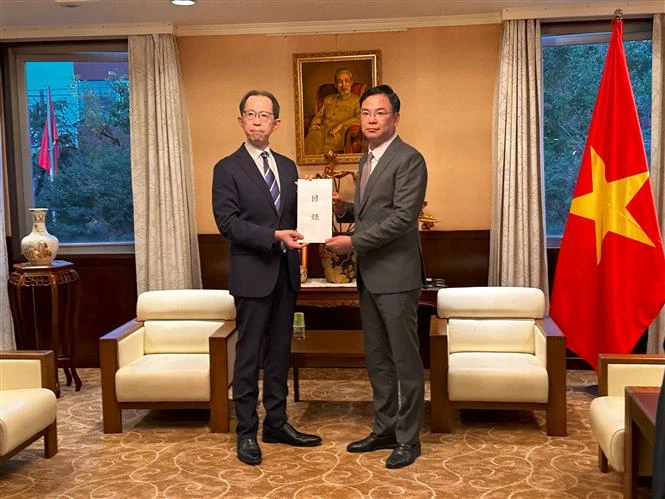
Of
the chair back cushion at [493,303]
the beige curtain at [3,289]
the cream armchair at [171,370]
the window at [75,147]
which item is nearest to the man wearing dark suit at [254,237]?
the cream armchair at [171,370]

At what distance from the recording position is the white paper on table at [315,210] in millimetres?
3766

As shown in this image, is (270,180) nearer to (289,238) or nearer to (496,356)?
(289,238)

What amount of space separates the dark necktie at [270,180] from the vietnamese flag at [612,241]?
84.4 inches

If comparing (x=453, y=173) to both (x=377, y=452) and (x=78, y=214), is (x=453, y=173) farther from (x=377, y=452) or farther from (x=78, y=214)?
(x=78, y=214)

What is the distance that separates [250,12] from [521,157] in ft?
7.27

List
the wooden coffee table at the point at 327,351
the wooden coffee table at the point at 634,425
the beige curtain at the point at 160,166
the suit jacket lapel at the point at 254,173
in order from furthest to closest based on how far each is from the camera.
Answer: the beige curtain at the point at 160,166
the wooden coffee table at the point at 327,351
the suit jacket lapel at the point at 254,173
the wooden coffee table at the point at 634,425

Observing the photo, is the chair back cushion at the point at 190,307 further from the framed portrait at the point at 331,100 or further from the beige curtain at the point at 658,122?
the beige curtain at the point at 658,122

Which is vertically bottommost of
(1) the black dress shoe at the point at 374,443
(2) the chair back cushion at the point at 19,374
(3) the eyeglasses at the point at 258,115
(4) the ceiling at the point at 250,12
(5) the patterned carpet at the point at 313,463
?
(5) the patterned carpet at the point at 313,463

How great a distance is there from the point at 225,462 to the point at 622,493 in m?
1.90

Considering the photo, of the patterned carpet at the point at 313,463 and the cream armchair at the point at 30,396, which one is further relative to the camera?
the cream armchair at the point at 30,396

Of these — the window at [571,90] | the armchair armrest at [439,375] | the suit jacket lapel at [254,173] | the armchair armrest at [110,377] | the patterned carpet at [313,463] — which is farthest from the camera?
the window at [571,90]

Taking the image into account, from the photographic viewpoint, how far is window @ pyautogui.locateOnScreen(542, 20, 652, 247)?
5.63 meters

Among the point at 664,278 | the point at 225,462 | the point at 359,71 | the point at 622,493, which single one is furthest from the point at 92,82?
the point at 622,493

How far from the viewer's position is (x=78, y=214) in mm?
6238
